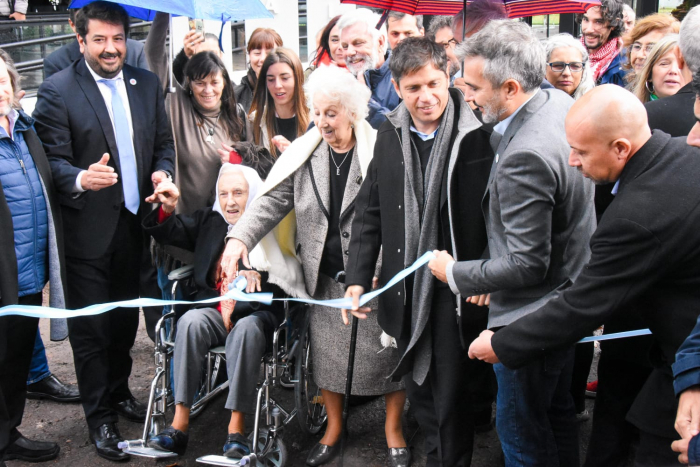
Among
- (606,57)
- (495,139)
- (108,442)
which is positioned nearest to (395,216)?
(495,139)

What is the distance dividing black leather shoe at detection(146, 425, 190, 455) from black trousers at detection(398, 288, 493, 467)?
1.27 metres

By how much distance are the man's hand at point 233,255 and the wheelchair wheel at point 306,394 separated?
603mm

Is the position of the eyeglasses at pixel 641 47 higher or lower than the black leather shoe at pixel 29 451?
higher

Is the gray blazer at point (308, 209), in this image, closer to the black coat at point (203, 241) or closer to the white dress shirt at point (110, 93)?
the black coat at point (203, 241)

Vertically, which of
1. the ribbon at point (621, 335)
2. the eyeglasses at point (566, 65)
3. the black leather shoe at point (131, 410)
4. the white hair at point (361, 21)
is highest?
the white hair at point (361, 21)

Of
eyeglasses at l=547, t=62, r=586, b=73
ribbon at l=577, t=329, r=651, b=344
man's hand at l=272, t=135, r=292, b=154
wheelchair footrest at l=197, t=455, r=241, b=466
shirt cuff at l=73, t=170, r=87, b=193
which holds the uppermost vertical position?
eyeglasses at l=547, t=62, r=586, b=73

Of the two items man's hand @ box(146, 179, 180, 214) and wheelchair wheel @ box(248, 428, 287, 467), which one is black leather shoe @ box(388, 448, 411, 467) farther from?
man's hand @ box(146, 179, 180, 214)

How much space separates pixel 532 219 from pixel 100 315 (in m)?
2.55

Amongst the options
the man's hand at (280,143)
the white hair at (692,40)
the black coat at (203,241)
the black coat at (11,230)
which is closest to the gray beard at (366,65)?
the man's hand at (280,143)

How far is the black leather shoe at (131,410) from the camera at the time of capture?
429 cm

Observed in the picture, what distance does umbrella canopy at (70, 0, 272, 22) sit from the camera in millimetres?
3888

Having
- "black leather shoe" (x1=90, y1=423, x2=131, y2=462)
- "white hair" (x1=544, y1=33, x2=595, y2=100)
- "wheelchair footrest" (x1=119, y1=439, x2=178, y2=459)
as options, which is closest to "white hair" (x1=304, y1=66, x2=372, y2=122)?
"white hair" (x1=544, y1=33, x2=595, y2=100)

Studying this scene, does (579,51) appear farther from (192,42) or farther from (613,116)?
(192,42)

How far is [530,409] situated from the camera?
2.86 metres
